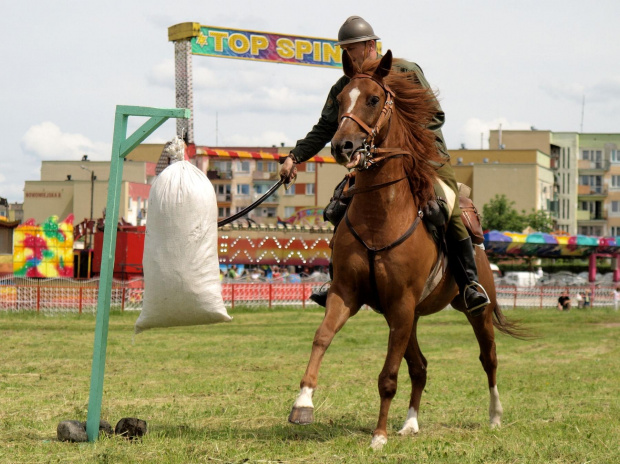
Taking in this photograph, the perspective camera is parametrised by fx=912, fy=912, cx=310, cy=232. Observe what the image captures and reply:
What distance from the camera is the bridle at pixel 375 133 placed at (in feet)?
22.6

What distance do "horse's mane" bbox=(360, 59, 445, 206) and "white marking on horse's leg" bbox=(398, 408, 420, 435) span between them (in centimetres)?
211

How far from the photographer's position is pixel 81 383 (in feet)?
40.2

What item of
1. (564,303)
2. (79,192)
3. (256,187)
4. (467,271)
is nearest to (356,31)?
(467,271)

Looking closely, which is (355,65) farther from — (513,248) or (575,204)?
(575,204)

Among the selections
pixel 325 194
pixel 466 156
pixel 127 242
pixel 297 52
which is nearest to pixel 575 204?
pixel 466 156

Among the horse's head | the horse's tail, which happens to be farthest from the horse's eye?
the horse's tail

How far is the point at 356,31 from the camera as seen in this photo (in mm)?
7734

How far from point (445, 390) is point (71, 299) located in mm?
21376

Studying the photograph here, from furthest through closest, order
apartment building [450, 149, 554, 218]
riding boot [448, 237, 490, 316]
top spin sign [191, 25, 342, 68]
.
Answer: apartment building [450, 149, 554, 218] < top spin sign [191, 25, 342, 68] < riding boot [448, 237, 490, 316]

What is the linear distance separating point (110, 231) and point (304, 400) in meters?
2.11

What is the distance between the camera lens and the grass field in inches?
273

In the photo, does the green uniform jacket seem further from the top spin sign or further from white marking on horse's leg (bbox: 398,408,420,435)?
the top spin sign

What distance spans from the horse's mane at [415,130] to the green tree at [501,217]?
85.1m

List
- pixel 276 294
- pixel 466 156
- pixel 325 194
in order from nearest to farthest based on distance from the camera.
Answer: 1. pixel 276 294
2. pixel 325 194
3. pixel 466 156
